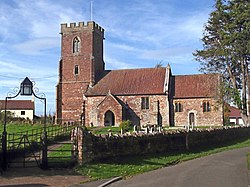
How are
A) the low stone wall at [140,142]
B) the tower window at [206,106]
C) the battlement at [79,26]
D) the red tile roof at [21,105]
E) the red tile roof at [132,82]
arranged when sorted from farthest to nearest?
the red tile roof at [21,105] < the battlement at [79,26] < the red tile roof at [132,82] < the tower window at [206,106] < the low stone wall at [140,142]

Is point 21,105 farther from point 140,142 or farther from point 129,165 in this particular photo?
point 129,165

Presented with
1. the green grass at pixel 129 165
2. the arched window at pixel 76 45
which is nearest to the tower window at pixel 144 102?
the arched window at pixel 76 45

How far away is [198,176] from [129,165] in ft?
11.9

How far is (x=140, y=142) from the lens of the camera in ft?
63.1

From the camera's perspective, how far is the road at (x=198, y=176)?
40.7 ft

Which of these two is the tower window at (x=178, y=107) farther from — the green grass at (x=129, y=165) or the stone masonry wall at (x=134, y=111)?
the green grass at (x=129, y=165)

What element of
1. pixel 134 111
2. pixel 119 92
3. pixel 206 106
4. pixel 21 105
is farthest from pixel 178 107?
pixel 21 105

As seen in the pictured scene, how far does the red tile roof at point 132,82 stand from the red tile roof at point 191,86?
7.94ft

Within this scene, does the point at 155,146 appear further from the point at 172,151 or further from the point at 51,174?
the point at 51,174

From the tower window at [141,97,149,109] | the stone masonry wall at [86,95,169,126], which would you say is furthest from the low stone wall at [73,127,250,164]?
the tower window at [141,97,149,109]

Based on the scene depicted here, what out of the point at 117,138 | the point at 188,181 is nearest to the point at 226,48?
the point at 117,138

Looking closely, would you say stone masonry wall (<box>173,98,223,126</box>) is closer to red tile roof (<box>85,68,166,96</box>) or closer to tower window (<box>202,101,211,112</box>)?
tower window (<box>202,101,211,112</box>)

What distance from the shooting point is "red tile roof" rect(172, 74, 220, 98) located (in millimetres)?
47000

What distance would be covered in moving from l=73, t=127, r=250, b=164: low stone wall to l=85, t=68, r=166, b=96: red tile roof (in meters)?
20.1
